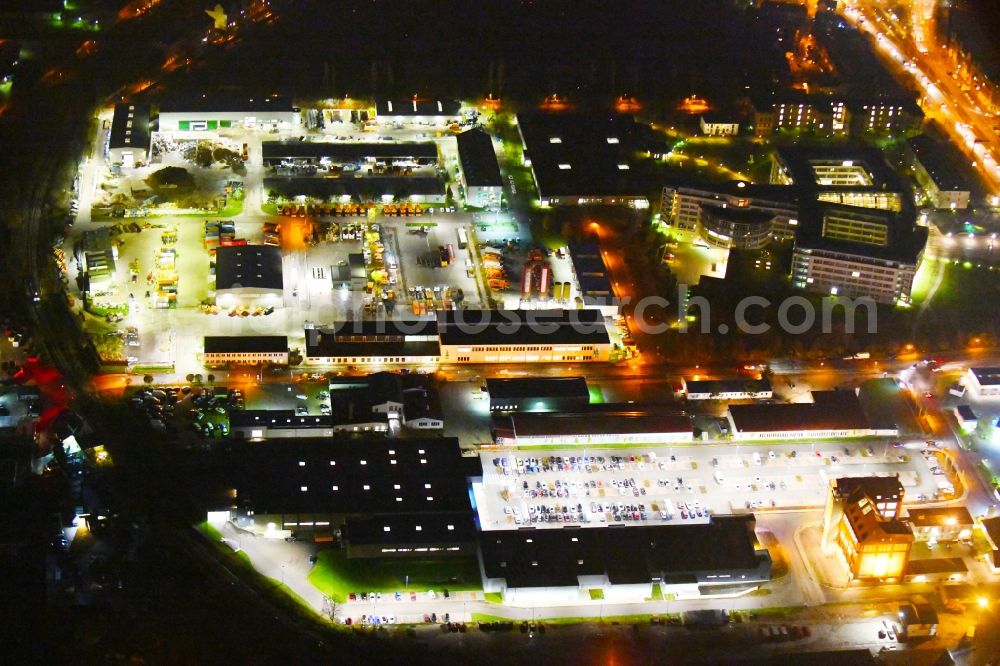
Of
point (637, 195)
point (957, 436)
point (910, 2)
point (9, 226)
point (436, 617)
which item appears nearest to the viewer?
point (436, 617)

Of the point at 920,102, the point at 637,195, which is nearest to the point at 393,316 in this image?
the point at 637,195

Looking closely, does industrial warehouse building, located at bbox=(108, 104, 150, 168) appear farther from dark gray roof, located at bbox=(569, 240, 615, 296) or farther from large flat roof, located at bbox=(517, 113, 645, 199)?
dark gray roof, located at bbox=(569, 240, 615, 296)

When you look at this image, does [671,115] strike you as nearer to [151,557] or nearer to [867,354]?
[867,354]

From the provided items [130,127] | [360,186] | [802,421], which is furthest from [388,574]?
[130,127]

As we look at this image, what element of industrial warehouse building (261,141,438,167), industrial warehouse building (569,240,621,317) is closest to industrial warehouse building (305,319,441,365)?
industrial warehouse building (569,240,621,317)

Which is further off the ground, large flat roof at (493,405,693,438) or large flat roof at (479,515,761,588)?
large flat roof at (493,405,693,438)

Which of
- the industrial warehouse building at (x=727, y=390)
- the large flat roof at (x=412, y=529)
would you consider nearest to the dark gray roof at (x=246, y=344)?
the large flat roof at (x=412, y=529)
